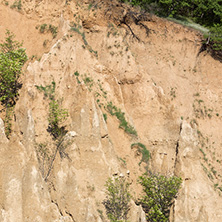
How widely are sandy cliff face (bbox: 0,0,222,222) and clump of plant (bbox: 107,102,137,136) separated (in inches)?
14.6

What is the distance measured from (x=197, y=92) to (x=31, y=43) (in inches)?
595

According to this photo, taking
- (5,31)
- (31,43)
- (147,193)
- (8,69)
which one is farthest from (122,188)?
(5,31)

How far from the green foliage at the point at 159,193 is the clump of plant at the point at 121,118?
3.69 m

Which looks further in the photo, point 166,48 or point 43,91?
point 166,48

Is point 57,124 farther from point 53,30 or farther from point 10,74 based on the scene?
point 53,30

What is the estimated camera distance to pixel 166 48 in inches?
1172

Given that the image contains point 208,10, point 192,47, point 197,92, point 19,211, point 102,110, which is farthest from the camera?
point 208,10

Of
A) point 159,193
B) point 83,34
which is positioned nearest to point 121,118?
point 159,193

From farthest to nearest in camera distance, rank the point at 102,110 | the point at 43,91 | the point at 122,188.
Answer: the point at 102,110
the point at 43,91
the point at 122,188

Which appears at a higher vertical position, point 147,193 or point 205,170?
point 205,170

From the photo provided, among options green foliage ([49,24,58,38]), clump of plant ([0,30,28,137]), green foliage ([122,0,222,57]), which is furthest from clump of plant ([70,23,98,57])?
green foliage ([122,0,222,57])

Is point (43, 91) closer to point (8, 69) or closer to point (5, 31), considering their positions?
point (8, 69)

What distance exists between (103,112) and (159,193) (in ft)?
22.2

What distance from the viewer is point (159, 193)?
65.4 ft
